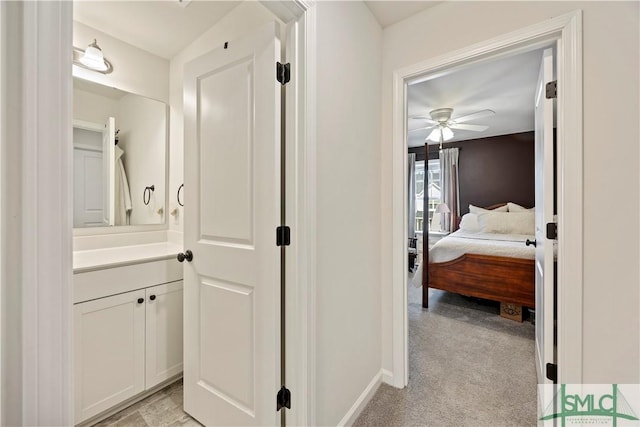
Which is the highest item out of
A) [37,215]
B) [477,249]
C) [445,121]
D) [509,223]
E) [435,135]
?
[445,121]

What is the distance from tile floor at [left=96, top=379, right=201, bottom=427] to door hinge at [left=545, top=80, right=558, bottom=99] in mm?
2594

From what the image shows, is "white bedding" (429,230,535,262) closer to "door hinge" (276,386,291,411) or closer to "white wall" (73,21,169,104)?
"door hinge" (276,386,291,411)

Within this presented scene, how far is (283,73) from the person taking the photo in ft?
4.12

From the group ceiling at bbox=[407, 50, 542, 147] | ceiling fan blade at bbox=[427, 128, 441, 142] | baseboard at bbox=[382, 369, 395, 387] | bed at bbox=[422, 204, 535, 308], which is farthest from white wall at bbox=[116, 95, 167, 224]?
ceiling fan blade at bbox=[427, 128, 441, 142]

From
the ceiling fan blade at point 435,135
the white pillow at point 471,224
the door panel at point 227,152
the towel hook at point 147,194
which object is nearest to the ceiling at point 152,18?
the door panel at point 227,152

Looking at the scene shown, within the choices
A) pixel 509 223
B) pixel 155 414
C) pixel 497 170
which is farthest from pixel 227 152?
pixel 497 170

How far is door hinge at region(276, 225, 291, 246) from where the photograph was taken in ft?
4.12

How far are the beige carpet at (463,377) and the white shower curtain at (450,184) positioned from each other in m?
2.81

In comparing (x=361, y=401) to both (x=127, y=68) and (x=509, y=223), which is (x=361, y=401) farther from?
(x=509, y=223)

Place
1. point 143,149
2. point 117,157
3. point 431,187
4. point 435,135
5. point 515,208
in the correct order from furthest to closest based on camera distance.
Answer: point 431,187 → point 515,208 → point 435,135 → point 143,149 → point 117,157

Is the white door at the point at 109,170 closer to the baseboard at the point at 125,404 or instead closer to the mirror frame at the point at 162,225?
the mirror frame at the point at 162,225

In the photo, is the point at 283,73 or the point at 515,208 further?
the point at 515,208

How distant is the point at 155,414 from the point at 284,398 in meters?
0.92

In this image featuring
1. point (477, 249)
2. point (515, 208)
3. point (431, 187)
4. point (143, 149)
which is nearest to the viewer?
point (143, 149)
